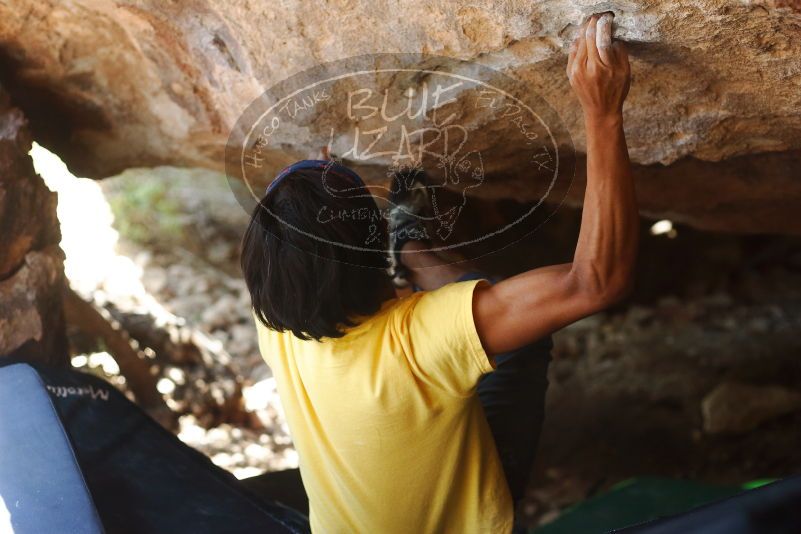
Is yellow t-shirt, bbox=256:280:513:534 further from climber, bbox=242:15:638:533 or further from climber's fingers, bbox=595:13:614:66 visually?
climber's fingers, bbox=595:13:614:66

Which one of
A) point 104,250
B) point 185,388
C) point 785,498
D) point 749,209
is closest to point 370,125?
point 785,498

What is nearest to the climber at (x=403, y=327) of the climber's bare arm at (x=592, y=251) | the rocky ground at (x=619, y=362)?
the climber's bare arm at (x=592, y=251)

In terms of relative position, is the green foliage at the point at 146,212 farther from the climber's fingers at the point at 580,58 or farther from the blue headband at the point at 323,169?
the climber's fingers at the point at 580,58

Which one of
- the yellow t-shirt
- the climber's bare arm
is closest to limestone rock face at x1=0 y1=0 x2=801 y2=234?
the climber's bare arm

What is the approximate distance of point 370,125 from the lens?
190cm

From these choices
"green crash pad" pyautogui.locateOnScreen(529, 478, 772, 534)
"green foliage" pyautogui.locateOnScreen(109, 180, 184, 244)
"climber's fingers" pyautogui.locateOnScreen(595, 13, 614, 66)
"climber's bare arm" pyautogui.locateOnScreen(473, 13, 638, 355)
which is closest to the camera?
"climber's bare arm" pyautogui.locateOnScreen(473, 13, 638, 355)

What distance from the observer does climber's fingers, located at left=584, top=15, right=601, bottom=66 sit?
4.34 feet

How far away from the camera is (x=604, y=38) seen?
1.39 m

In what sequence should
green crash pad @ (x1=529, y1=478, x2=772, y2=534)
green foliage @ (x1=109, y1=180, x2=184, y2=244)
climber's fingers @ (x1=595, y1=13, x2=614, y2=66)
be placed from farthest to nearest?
green foliage @ (x1=109, y1=180, x2=184, y2=244) → green crash pad @ (x1=529, y1=478, x2=772, y2=534) → climber's fingers @ (x1=595, y1=13, x2=614, y2=66)

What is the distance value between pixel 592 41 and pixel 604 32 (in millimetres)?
51

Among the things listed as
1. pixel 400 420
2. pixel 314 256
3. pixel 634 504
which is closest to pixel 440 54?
pixel 314 256

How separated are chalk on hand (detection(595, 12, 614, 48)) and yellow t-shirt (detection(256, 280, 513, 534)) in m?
0.47

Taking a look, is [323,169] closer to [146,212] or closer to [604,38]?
[604,38]

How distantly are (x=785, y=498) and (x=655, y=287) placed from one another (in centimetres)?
332
